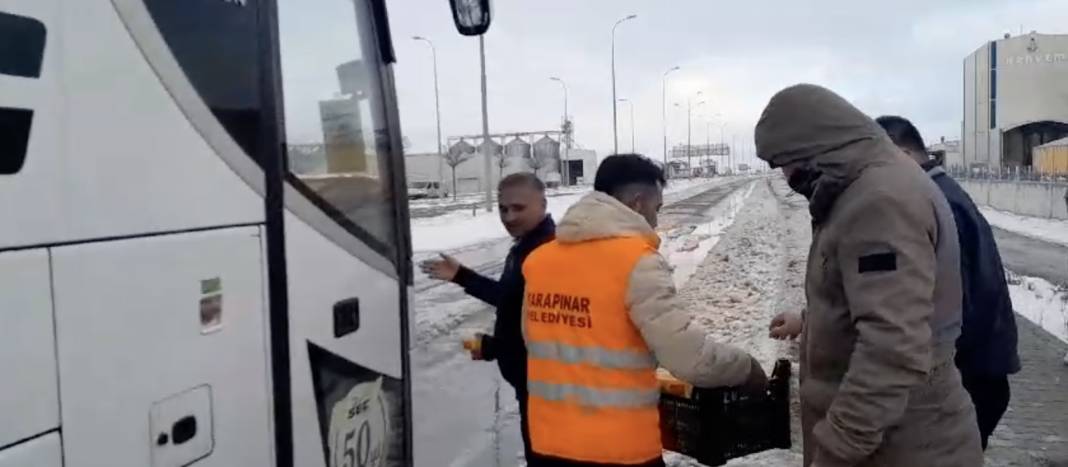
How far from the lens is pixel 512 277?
3656 mm

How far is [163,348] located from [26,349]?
14.9 inches

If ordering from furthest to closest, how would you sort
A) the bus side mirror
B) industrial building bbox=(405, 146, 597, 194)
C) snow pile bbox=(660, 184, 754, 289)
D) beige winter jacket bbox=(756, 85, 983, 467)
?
industrial building bbox=(405, 146, 597, 194) → snow pile bbox=(660, 184, 754, 289) → the bus side mirror → beige winter jacket bbox=(756, 85, 983, 467)

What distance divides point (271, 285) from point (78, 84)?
0.81 meters

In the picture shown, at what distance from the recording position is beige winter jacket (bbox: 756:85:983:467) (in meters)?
2.25

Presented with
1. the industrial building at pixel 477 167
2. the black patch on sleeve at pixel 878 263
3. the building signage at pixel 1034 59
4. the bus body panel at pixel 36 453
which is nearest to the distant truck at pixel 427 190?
the industrial building at pixel 477 167

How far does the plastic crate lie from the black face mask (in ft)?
2.81

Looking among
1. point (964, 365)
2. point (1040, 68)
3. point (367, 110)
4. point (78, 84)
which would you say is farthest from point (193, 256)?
point (1040, 68)

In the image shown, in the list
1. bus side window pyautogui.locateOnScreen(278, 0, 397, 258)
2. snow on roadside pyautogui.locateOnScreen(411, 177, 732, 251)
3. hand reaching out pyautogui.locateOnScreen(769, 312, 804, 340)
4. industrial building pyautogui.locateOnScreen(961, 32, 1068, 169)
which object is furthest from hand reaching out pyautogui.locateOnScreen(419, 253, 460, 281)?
industrial building pyautogui.locateOnScreen(961, 32, 1068, 169)

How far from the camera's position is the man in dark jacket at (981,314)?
3605 millimetres

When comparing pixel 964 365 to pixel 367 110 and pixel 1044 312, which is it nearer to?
pixel 367 110

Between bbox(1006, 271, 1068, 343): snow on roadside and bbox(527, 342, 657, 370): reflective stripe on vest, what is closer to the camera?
bbox(527, 342, 657, 370): reflective stripe on vest

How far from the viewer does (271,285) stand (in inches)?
97.9

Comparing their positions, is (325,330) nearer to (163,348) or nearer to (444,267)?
(163,348)

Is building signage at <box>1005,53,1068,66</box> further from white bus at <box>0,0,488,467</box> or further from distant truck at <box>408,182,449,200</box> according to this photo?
white bus at <box>0,0,488,467</box>
